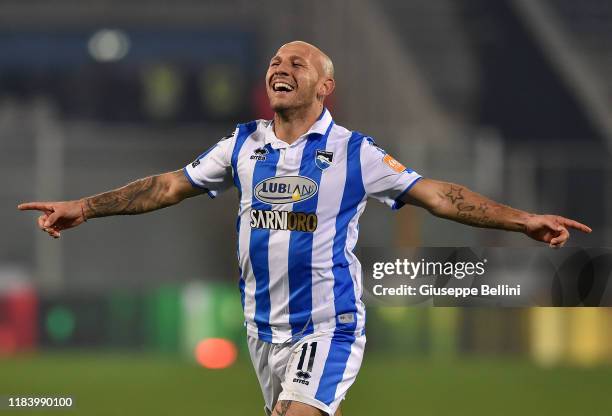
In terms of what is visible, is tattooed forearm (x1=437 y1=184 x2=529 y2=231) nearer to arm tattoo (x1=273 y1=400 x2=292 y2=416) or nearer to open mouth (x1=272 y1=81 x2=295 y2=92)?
open mouth (x1=272 y1=81 x2=295 y2=92)

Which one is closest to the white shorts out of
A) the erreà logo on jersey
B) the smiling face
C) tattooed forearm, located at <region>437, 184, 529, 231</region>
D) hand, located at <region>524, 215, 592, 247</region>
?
the erreà logo on jersey

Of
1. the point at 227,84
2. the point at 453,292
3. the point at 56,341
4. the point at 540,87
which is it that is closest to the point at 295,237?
the point at 453,292

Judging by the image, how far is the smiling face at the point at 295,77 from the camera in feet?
21.5

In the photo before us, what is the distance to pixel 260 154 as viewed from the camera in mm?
6684

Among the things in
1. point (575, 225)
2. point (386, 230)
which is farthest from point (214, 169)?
point (386, 230)

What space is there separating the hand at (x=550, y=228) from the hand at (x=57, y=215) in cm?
214

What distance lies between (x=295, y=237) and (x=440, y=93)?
19.0 m

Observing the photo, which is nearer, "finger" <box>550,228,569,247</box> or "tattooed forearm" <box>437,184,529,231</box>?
"finger" <box>550,228,569,247</box>

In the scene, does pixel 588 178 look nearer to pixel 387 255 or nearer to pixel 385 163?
pixel 387 255

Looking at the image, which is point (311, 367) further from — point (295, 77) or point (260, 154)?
point (295, 77)

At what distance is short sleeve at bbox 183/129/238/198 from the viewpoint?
6836 mm

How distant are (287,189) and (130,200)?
86cm

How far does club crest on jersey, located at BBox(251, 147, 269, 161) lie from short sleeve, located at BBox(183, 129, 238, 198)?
0.16 m

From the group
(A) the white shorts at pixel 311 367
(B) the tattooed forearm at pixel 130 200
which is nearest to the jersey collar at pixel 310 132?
(B) the tattooed forearm at pixel 130 200
